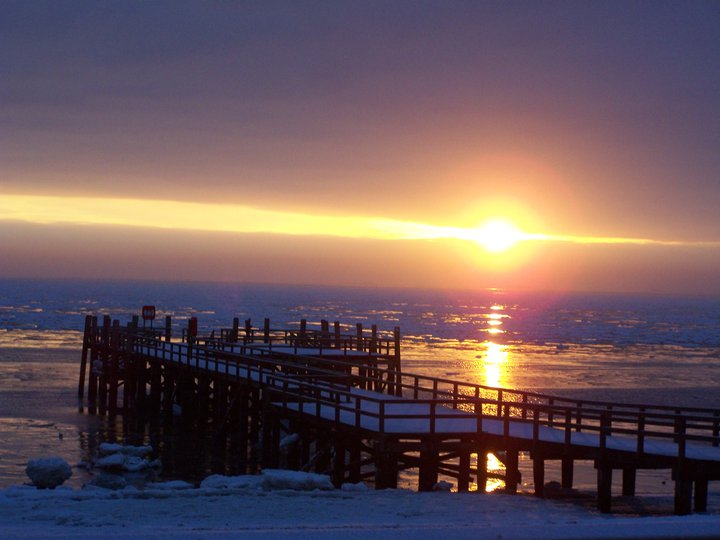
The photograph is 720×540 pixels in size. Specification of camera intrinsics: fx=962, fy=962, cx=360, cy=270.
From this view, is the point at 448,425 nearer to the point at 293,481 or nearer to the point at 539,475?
the point at 539,475

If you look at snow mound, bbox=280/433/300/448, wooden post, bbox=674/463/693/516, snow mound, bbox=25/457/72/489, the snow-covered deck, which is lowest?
snow mound, bbox=280/433/300/448

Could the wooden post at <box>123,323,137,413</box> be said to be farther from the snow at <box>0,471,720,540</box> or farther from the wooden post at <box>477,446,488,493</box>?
the snow at <box>0,471,720,540</box>

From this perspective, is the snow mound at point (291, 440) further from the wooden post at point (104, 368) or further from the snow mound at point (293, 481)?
the wooden post at point (104, 368)

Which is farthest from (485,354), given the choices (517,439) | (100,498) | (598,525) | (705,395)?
(598,525)

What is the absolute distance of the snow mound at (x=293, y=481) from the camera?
15.3m

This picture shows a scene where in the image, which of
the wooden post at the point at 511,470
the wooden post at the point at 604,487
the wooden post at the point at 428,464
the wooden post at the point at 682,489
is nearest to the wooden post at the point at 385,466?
the wooden post at the point at 428,464

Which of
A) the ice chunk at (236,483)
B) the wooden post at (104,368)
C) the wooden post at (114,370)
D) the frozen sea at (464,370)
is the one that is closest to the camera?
the ice chunk at (236,483)

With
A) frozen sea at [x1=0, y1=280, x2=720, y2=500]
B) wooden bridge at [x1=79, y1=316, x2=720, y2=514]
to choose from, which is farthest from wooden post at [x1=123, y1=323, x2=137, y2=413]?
wooden bridge at [x1=79, y1=316, x2=720, y2=514]

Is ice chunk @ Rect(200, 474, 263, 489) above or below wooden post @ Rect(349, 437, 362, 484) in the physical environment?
above

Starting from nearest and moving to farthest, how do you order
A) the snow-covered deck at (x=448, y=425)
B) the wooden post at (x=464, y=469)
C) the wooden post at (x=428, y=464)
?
the snow-covered deck at (x=448, y=425) → the wooden post at (x=428, y=464) → the wooden post at (x=464, y=469)

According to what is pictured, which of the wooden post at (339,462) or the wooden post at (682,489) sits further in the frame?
the wooden post at (339,462)

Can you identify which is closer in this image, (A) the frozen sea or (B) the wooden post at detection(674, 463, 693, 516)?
(B) the wooden post at detection(674, 463, 693, 516)

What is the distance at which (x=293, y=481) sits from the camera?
15.5 metres

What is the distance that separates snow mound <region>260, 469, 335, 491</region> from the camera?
15.3 m
